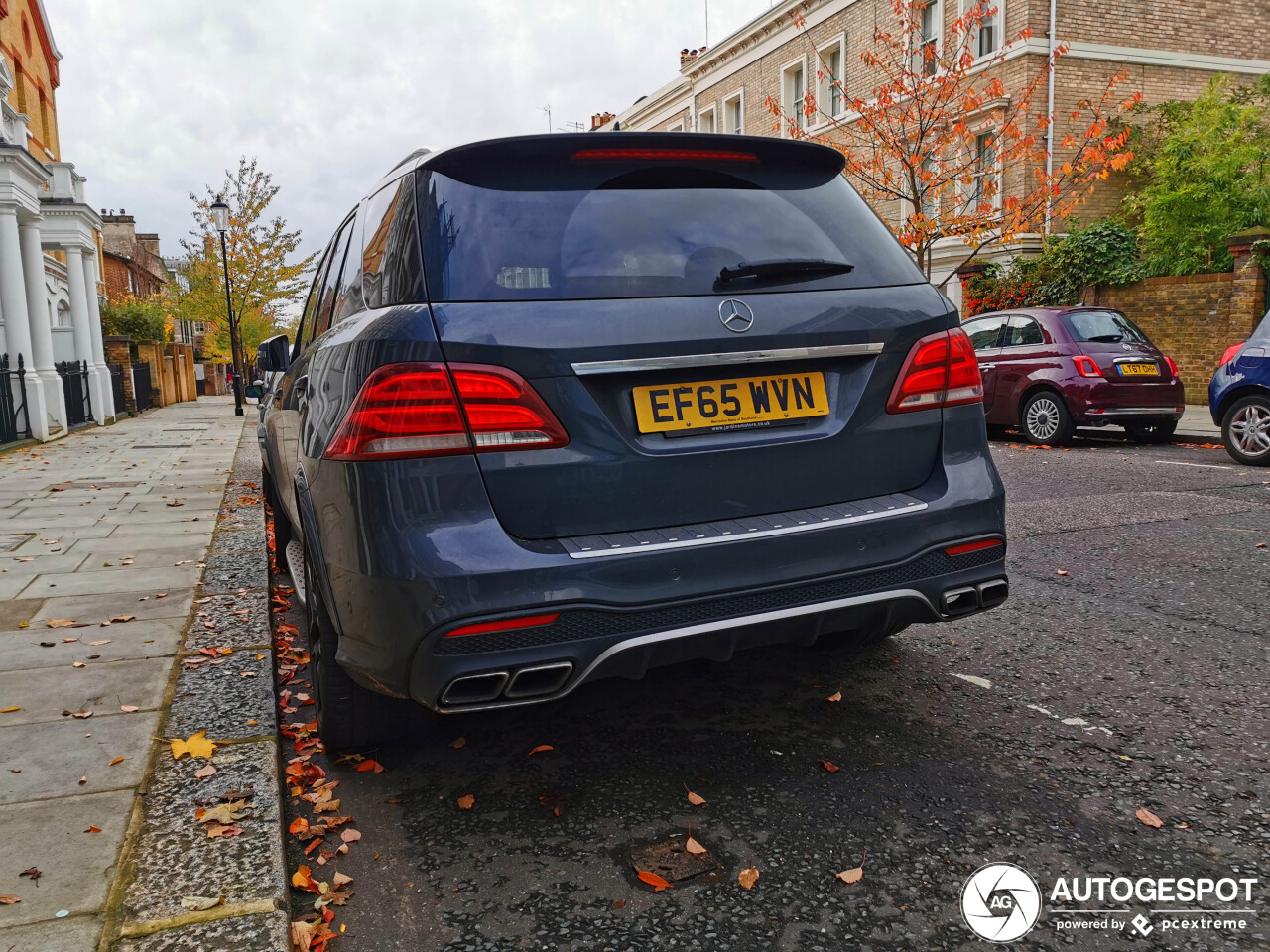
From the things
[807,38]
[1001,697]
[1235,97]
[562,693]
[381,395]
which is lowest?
[1001,697]

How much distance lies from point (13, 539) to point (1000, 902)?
7087mm

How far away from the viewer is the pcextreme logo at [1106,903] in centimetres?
214

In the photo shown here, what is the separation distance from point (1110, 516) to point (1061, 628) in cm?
293

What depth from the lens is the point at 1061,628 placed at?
4258 millimetres

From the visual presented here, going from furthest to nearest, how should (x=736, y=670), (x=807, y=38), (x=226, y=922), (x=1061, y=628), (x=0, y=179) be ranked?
(x=807, y=38) → (x=0, y=179) → (x=1061, y=628) → (x=736, y=670) → (x=226, y=922)

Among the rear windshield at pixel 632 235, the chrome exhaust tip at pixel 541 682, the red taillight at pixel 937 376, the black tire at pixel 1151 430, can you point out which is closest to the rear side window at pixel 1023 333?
the black tire at pixel 1151 430

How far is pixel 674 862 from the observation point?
2.45 m

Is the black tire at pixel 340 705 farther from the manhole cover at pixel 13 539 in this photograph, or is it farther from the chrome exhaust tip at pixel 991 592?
the manhole cover at pixel 13 539

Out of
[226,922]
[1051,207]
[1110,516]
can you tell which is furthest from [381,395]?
[1051,207]

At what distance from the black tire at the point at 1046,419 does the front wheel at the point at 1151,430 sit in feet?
2.51

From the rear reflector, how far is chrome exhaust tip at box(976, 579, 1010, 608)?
0.11 m

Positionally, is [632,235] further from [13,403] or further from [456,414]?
[13,403]

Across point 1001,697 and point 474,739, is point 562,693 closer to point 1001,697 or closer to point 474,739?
point 474,739

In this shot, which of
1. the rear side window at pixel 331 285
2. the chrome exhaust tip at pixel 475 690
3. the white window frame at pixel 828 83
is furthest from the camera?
the white window frame at pixel 828 83
